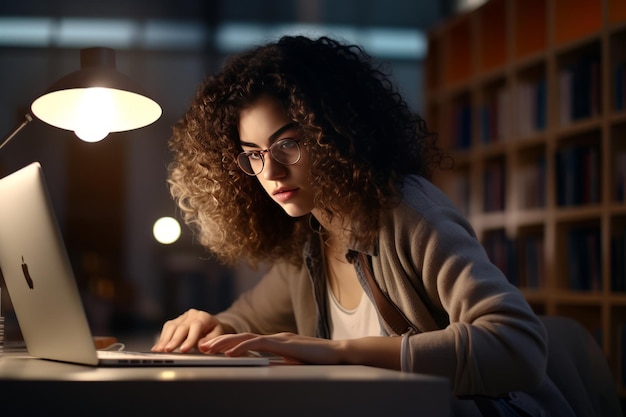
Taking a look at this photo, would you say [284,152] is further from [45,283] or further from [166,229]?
[166,229]

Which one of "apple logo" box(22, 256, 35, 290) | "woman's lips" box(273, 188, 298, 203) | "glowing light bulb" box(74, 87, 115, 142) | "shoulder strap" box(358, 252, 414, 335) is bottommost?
"shoulder strap" box(358, 252, 414, 335)

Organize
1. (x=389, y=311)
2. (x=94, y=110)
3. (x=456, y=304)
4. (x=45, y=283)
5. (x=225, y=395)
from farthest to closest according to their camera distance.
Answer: (x=94, y=110) < (x=389, y=311) < (x=456, y=304) < (x=45, y=283) < (x=225, y=395)

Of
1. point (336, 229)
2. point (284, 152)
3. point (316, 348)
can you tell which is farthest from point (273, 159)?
point (316, 348)

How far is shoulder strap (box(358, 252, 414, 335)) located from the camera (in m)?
1.44

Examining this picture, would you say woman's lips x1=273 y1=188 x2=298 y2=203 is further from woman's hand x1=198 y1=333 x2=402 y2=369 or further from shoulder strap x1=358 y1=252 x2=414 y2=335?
woman's hand x1=198 y1=333 x2=402 y2=369

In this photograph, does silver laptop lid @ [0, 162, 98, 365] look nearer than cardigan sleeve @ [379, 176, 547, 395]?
Yes

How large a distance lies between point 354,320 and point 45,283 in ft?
2.34

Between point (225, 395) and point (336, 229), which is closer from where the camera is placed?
point (225, 395)

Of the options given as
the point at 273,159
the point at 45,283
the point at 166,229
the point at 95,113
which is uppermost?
the point at 95,113

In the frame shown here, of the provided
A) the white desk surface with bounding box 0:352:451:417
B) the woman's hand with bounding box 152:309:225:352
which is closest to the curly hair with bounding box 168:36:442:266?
the woman's hand with bounding box 152:309:225:352

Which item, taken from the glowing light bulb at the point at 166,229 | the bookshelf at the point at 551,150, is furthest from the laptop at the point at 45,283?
the bookshelf at the point at 551,150

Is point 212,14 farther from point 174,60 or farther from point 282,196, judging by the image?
point 282,196

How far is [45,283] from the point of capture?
1.08 m

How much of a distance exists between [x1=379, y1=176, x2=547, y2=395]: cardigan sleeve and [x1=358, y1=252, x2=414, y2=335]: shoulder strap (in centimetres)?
2
